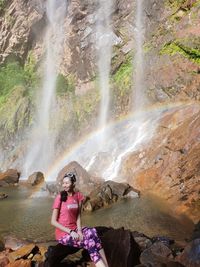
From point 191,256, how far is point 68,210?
319 centimetres

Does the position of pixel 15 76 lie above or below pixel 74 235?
A: above

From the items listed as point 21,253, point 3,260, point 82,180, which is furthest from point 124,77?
point 3,260

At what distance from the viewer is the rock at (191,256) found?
866 centimetres

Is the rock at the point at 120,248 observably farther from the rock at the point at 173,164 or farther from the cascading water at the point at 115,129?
the cascading water at the point at 115,129

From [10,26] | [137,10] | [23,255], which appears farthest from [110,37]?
[23,255]

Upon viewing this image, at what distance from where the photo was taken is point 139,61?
38.4 m

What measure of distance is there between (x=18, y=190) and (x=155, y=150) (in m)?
9.98

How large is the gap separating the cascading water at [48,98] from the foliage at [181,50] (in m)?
14.3

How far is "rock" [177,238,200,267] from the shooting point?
8656 millimetres

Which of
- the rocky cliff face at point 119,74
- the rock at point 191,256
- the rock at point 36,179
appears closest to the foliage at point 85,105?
the rocky cliff face at point 119,74

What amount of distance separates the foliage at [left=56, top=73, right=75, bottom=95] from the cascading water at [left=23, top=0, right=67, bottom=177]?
3.74 feet

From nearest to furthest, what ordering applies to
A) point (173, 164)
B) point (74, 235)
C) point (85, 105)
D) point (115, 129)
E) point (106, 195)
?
point (74, 235) < point (106, 195) < point (173, 164) < point (115, 129) < point (85, 105)

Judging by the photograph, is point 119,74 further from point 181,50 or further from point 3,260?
point 3,260

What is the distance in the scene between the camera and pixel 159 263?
911 cm
